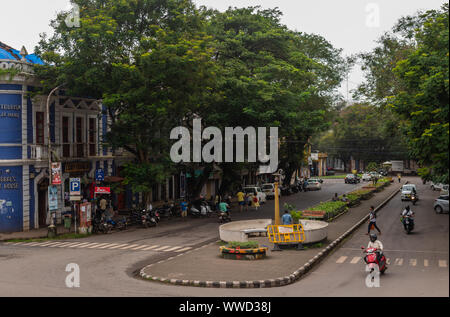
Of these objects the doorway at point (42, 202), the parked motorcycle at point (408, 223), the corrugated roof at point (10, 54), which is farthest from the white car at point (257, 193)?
the corrugated roof at point (10, 54)

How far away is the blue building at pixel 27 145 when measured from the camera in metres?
28.5

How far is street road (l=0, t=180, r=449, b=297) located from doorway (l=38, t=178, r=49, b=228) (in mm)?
5925

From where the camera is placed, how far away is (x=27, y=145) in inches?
1149

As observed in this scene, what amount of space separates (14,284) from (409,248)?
15475 millimetres

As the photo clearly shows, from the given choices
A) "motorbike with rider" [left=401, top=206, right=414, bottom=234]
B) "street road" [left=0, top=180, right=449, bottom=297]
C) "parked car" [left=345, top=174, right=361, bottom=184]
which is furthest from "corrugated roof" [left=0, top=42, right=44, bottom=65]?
"parked car" [left=345, top=174, right=361, bottom=184]

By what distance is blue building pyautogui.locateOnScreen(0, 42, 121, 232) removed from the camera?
28.5 meters

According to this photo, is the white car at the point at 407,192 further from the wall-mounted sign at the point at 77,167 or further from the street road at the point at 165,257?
the wall-mounted sign at the point at 77,167

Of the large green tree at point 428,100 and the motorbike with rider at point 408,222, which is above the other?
the large green tree at point 428,100

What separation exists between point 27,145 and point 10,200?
3.33 metres

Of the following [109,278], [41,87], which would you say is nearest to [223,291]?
[109,278]

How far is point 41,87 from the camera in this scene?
30172mm

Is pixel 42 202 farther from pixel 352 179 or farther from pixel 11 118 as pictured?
pixel 352 179

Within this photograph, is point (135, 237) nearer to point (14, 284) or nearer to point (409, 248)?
point (14, 284)

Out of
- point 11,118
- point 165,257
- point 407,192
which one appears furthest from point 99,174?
point 407,192
